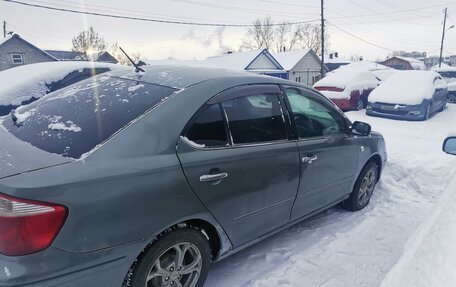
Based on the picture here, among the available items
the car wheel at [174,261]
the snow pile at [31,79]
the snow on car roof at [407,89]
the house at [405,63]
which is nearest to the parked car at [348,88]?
the snow on car roof at [407,89]

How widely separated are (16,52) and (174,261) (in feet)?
138

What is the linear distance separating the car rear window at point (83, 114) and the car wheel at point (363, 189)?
268cm

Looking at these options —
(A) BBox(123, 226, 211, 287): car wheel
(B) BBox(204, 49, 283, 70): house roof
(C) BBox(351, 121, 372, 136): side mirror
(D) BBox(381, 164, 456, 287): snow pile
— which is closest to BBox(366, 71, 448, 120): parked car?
(C) BBox(351, 121, 372, 136): side mirror

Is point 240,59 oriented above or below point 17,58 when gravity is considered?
below

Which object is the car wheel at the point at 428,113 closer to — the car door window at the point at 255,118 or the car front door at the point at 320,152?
the car front door at the point at 320,152

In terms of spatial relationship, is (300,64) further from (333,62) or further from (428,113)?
(428,113)

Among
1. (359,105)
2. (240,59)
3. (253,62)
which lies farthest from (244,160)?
(240,59)

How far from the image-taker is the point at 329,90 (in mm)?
12297

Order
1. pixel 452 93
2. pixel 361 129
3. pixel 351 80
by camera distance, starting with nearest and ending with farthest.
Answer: pixel 361 129 → pixel 351 80 → pixel 452 93

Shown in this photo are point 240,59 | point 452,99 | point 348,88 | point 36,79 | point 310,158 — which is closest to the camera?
point 310,158

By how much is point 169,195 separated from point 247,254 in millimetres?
1410

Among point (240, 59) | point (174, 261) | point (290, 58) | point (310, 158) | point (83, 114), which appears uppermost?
point (290, 58)

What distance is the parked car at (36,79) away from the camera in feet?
18.5

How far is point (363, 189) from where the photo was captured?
412cm
